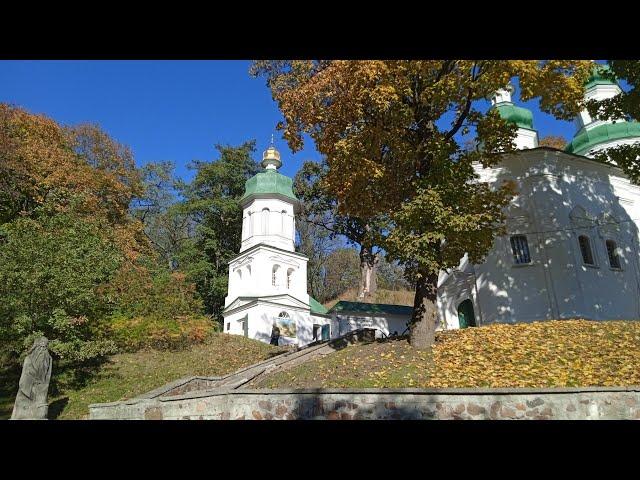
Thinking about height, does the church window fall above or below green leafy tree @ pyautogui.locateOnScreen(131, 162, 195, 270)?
below

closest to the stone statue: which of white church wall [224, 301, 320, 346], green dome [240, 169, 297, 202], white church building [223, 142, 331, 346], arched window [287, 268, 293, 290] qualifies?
white church wall [224, 301, 320, 346]

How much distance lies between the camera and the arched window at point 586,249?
69.9 ft

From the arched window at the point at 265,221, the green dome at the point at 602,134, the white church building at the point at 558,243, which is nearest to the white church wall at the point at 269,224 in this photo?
the arched window at the point at 265,221

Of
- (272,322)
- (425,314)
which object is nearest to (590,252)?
(425,314)

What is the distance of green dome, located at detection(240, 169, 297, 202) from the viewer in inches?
1292

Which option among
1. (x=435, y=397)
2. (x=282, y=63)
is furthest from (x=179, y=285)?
(x=435, y=397)

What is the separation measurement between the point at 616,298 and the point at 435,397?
16.9 meters

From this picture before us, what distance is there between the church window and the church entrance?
2.98 meters

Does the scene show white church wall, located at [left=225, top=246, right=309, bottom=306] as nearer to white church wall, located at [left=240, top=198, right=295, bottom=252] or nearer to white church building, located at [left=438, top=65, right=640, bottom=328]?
white church wall, located at [left=240, top=198, right=295, bottom=252]

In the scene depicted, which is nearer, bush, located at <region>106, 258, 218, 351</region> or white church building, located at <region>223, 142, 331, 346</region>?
bush, located at <region>106, 258, 218, 351</region>

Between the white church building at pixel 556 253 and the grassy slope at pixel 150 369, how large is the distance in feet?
32.4
